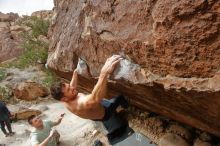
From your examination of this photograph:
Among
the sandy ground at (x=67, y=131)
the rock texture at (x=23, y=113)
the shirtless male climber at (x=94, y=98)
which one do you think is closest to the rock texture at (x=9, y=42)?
the sandy ground at (x=67, y=131)

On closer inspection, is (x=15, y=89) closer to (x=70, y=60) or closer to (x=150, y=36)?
(x=70, y=60)

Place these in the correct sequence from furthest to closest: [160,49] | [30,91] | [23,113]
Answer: [30,91] → [23,113] → [160,49]

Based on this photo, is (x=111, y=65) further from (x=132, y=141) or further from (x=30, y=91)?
(x=30, y=91)

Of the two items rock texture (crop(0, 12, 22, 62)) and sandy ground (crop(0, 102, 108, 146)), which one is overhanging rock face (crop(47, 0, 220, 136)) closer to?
sandy ground (crop(0, 102, 108, 146))

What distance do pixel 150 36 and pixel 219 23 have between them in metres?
0.83

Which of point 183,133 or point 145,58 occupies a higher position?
point 145,58

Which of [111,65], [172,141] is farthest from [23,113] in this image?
[111,65]

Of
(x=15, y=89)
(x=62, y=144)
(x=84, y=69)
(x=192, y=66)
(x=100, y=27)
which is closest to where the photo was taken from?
(x=192, y=66)

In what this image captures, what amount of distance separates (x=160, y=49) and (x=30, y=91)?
10.4 m

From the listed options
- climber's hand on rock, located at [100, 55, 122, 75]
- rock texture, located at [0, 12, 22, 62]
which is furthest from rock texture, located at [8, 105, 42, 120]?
rock texture, located at [0, 12, 22, 62]

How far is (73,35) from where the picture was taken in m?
5.22

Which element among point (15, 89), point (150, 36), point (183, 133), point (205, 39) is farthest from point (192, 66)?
point (15, 89)

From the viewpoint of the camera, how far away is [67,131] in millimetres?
9477

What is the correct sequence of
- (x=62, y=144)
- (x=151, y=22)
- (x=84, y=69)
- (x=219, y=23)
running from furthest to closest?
(x=62, y=144)
(x=84, y=69)
(x=151, y=22)
(x=219, y=23)
